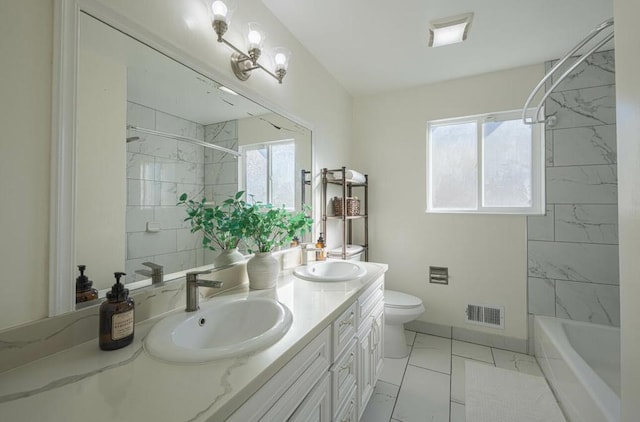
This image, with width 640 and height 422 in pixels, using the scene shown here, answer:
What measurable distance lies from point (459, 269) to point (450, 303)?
323 millimetres

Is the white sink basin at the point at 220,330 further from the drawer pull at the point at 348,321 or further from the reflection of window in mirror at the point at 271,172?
the reflection of window in mirror at the point at 271,172

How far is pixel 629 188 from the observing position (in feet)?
2.45

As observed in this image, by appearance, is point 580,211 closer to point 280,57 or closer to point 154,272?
point 280,57

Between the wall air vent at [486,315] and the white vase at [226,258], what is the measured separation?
211 cm

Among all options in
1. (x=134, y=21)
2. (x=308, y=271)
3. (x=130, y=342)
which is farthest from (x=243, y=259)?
(x=134, y=21)

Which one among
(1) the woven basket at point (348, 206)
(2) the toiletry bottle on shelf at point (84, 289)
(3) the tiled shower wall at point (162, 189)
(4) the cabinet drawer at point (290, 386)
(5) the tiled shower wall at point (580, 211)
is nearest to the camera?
(4) the cabinet drawer at point (290, 386)

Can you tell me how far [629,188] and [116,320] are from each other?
1.48 meters

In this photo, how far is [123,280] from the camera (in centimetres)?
93

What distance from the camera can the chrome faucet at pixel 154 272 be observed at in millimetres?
993

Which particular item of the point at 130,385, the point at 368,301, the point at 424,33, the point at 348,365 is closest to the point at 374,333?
the point at 368,301

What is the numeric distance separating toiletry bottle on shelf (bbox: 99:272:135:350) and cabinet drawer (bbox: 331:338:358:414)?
0.75 meters

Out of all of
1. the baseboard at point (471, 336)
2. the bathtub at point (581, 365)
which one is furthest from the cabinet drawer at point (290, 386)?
the baseboard at point (471, 336)

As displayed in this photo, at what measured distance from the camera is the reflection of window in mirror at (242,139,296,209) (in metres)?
1.47

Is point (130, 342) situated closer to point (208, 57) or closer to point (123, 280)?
point (123, 280)
